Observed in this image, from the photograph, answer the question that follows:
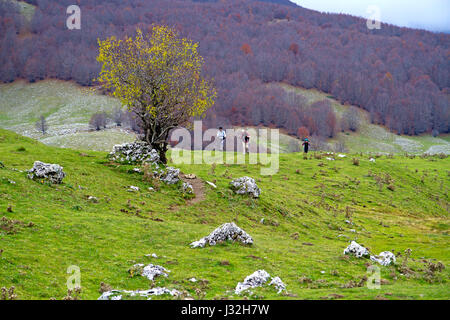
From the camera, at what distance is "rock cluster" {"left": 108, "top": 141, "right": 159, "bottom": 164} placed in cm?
3509

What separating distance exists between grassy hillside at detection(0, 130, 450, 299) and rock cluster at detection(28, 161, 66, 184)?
2.22ft

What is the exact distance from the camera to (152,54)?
118 ft

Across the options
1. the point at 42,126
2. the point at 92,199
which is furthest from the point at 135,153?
the point at 42,126

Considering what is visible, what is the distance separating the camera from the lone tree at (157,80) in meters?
34.6

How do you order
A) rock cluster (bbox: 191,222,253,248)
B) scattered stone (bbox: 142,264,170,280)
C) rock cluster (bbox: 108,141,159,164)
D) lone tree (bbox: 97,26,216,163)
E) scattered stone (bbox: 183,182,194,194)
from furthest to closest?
1. rock cluster (bbox: 108,141,159,164)
2. lone tree (bbox: 97,26,216,163)
3. scattered stone (bbox: 183,182,194,194)
4. rock cluster (bbox: 191,222,253,248)
5. scattered stone (bbox: 142,264,170,280)

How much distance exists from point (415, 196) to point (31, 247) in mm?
50691

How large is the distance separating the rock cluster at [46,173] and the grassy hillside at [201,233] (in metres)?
0.68

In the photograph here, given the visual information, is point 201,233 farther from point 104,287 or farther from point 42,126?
point 42,126

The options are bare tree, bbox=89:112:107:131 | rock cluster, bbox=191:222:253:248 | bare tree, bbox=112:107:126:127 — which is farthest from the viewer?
bare tree, bbox=112:107:126:127

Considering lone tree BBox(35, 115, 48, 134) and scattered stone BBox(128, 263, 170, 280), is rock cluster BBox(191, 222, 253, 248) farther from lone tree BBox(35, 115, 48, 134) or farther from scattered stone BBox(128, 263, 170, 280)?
lone tree BBox(35, 115, 48, 134)

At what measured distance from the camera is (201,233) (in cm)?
2364

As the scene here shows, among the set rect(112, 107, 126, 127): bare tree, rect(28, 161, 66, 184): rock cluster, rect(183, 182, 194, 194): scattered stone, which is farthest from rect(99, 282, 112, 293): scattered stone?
rect(112, 107, 126, 127): bare tree
